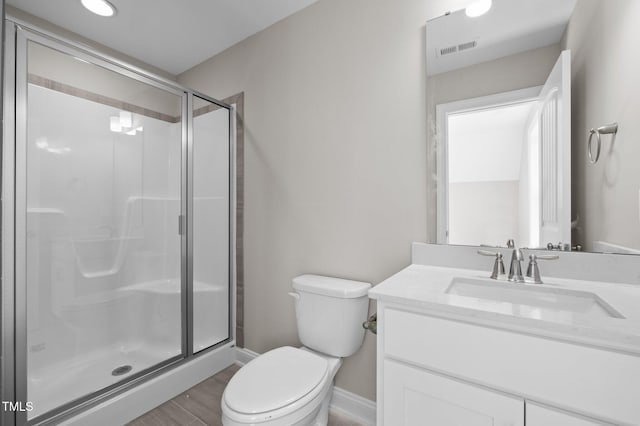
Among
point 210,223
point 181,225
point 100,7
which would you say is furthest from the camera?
point 210,223

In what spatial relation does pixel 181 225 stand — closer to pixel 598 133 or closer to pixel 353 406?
pixel 353 406

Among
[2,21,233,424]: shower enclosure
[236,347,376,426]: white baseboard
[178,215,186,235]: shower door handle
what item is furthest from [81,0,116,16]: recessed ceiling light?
[236,347,376,426]: white baseboard

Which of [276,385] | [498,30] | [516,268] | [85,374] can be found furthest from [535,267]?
[85,374]

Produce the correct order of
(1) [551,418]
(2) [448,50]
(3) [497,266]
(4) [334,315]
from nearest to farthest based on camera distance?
(1) [551,418] → (3) [497,266] → (2) [448,50] → (4) [334,315]

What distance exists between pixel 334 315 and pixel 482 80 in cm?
126

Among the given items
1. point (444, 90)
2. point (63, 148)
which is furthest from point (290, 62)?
point (63, 148)

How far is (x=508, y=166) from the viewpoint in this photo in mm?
1197

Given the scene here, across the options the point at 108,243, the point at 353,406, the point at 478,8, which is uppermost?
the point at 478,8

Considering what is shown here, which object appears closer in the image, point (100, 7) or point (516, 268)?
point (516, 268)

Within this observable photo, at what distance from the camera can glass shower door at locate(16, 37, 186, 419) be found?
4.27 feet

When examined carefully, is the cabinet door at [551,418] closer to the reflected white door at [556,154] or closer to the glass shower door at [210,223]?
A: the reflected white door at [556,154]

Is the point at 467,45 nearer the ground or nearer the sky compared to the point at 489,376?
nearer the sky

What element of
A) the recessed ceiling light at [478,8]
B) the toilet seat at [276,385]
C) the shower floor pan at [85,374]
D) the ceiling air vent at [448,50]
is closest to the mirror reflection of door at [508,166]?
the ceiling air vent at [448,50]

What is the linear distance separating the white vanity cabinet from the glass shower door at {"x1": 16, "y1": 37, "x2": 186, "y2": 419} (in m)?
1.48
